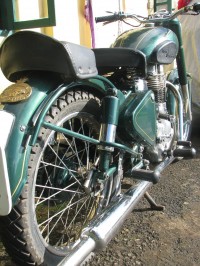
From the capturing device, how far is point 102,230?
1.69m

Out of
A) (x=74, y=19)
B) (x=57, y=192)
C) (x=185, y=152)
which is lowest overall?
(x=185, y=152)

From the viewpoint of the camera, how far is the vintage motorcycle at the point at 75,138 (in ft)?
5.33

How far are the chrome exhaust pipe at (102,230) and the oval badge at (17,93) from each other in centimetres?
69

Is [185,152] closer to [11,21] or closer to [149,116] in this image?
[149,116]

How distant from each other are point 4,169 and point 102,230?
58 cm

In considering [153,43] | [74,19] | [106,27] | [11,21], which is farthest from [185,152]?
[106,27]

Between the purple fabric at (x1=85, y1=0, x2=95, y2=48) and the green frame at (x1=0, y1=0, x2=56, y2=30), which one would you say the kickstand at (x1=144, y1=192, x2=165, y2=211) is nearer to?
the green frame at (x1=0, y1=0, x2=56, y2=30)

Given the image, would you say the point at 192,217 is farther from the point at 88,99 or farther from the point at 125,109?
the point at 88,99

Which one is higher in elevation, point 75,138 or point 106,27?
point 106,27

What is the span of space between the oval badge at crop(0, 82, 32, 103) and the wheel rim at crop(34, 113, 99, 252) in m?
0.29

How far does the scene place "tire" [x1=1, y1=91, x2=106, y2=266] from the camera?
1.67 metres

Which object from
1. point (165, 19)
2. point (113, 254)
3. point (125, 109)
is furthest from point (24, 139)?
point (165, 19)

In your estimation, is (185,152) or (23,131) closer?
(23,131)

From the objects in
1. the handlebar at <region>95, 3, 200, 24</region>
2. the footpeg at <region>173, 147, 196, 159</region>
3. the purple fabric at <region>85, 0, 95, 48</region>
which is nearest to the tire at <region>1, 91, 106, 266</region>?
the footpeg at <region>173, 147, 196, 159</region>
